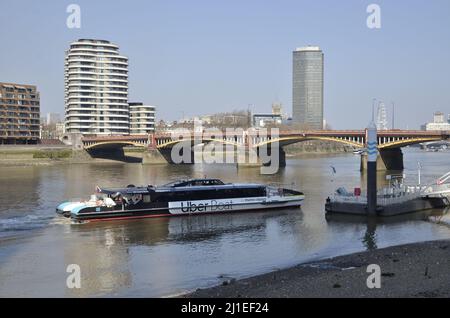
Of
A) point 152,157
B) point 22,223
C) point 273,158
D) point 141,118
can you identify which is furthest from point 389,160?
point 141,118

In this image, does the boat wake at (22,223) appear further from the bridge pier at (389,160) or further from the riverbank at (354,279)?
the bridge pier at (389,160)

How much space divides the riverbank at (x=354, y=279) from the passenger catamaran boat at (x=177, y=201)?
14316 millimetres

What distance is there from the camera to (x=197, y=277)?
1930 centimetres

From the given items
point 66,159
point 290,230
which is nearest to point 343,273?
point 290,230

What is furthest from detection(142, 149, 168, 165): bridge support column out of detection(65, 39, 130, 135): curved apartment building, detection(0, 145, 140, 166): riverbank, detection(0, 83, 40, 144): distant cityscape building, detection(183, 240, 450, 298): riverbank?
detection(183, 240, 450, 298): riverbank

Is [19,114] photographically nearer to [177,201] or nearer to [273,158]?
[273,158]

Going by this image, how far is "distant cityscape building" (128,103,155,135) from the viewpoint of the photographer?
164500mm

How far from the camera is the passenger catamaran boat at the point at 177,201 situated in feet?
105

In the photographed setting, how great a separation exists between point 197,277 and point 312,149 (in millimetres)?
134720

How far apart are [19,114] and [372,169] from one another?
9765 centimetres

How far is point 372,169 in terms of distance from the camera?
103 feet

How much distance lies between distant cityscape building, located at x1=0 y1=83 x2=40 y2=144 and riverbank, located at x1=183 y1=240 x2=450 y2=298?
4039 inches

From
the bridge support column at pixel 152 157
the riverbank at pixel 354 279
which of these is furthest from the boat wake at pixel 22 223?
the bridge support column at pixel 152 157

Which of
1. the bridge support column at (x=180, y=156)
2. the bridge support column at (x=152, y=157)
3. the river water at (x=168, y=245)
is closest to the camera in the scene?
the river water at (x=168, y=245)
